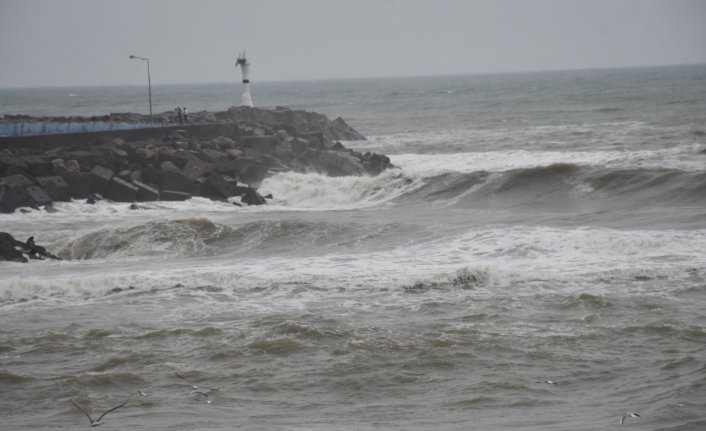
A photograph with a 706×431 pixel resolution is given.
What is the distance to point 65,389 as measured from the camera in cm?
825

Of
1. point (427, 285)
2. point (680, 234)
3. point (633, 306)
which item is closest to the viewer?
point (633, 306)

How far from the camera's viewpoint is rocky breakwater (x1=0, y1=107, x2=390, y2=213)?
21406 millimetres

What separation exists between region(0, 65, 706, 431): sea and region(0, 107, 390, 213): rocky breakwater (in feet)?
2.40

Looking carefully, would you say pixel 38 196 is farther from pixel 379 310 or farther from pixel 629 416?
pixel 629 416

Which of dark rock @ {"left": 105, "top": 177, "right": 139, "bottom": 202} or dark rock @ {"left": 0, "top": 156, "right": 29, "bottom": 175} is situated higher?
dark rock @ {"left": 0, "top": 156, "right": 29, "bottom": 175}

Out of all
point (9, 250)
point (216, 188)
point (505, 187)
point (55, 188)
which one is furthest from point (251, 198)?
point (9, 250)

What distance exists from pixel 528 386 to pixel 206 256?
8817 mm

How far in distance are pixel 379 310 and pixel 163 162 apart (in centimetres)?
1393

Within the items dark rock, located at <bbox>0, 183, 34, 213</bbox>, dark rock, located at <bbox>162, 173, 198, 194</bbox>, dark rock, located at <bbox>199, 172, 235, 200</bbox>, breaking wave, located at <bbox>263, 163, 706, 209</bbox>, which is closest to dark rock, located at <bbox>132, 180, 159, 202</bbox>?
dark rock, located at <bbox>162, 173, 198, 194</bbox>

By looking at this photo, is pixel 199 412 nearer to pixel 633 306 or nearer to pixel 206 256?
pixel 633 306

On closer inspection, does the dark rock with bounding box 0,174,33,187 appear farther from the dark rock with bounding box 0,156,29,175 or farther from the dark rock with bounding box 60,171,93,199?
the dark rock with bounding box 60,171,93,199

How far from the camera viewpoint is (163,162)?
928 inches

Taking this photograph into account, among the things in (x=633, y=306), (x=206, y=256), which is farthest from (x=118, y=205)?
(x=633, y=306)

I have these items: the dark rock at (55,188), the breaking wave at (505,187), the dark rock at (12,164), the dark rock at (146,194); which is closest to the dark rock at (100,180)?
the dark rock at (55,188)
